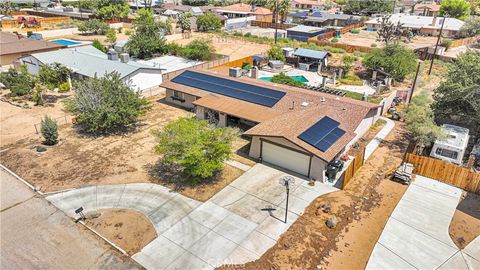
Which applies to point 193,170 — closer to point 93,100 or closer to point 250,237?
point 250,237

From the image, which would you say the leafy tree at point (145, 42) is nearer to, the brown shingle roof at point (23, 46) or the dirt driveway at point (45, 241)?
the brown shingle roof at point (23, 46)

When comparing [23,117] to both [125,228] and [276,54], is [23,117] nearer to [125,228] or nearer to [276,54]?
[125,228]

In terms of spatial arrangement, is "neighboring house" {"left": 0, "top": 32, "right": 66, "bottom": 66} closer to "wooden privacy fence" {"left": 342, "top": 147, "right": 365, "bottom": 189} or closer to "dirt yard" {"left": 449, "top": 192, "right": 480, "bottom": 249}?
"wooden privacy fence" {"left": 342, "top": 147, "right": 365, "bottom": 189}

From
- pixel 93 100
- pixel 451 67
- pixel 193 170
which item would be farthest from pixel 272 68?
pixel 193 170

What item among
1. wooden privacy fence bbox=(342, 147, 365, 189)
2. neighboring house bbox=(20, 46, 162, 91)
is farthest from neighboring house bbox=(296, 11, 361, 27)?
wooden privacy fence bbox=(342, 147, 365, 189)

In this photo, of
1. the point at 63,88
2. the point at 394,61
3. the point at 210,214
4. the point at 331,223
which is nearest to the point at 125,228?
the point at 210,214

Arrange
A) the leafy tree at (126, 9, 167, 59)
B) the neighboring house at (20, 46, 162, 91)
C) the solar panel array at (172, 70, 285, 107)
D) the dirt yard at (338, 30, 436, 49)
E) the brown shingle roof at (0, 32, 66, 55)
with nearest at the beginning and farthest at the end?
1. the solar panel array at (172, 70, 285, 107)
2. the neighboring house at (20, 46, 162, 91)
3. the brown shingle roof at (0, 32, 66, 55)
4. the leafy tree at (126, 9, 167, 59)
5. the dirt yard at (338, 30, 436, 49)
